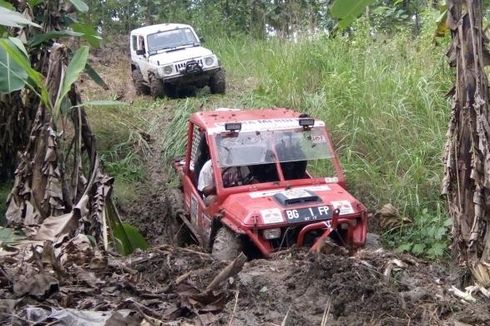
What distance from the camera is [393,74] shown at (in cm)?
1072

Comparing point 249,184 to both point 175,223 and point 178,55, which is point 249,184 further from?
point 178,55

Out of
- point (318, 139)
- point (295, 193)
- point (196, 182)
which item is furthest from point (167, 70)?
point (295, 193)

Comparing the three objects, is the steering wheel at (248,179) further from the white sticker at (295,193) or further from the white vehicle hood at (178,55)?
the white vehicle hood at (178,55)

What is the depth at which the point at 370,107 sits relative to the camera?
33.6ft

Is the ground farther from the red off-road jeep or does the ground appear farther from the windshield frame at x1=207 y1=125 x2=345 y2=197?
the windshield frame at x1=207 y1=125 x2=345 y2=197

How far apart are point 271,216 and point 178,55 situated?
8.60 metres

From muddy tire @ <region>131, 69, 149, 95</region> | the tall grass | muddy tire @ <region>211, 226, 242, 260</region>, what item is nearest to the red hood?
muddy tire @ <region>211, 226, 242, 260</region>

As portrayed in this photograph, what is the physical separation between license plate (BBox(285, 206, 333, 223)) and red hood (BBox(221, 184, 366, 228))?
0.11 feet

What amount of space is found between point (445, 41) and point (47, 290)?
8.54 meters

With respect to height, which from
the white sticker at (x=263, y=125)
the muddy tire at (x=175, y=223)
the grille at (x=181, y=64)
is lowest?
the muddy tire at (x=175, y=223)

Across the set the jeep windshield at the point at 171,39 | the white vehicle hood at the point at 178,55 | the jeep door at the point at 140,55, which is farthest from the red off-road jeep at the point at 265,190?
the jeep windshield at the point at 171,39

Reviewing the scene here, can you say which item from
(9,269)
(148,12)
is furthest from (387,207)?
(148,12)

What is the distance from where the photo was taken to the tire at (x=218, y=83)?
14.3 metres

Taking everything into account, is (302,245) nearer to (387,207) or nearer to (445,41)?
(387,207)
